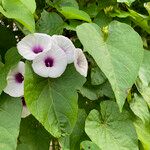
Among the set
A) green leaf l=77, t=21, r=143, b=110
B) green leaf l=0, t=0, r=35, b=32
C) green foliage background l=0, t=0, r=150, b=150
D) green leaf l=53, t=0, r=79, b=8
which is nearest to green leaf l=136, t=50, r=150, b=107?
green foliage background l=0, t=0, r=150, b=150

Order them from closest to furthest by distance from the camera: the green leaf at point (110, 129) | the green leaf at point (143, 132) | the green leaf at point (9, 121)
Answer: the green leaf at point (9, 121) → the green leaf at point (110, 129) → the green leaf at point (143, 132)

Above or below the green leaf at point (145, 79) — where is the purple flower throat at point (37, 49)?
above

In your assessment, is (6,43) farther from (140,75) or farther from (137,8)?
(137,8)

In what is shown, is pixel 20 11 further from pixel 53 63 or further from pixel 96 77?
pixel 96 77

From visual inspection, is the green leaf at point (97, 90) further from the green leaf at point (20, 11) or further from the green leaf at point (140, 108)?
the green leaf at point (20, 11)

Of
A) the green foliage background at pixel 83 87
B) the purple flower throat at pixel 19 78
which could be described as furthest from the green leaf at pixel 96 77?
the purple flower throat at pixel 19 78

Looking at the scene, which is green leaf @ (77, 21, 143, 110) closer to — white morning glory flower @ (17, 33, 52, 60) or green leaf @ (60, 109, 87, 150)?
white morning glory flower @ (17, 33, 52, 60)
